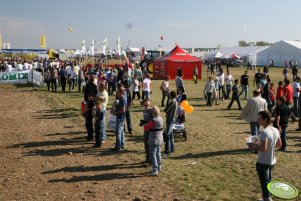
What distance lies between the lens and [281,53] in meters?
61.4

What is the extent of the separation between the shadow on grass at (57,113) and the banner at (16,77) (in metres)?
14.2

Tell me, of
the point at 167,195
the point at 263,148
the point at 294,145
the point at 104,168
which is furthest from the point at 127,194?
the point at 294,145

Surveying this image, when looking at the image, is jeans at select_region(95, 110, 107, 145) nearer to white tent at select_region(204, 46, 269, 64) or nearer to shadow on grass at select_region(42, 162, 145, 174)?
shadow on grass at select_region(42, 162, 145, 174)

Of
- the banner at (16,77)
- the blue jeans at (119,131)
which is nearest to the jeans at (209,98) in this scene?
the blue jeans at (119,131)

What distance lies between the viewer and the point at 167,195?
6.95 metres

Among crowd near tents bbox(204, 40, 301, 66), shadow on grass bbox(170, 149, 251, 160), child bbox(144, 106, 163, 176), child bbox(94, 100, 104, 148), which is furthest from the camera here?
crowd near tents bbox(204, 40, 301, 66)

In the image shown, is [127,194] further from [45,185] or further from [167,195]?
[45,185]

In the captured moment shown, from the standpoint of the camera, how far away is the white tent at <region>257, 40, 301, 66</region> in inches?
2333

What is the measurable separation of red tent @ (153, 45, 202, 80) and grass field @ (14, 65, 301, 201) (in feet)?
59.8

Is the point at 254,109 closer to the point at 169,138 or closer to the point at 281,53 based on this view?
the point at 169,138

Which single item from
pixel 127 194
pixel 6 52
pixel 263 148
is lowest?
pixel 127 194

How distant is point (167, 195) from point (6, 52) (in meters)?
84.6

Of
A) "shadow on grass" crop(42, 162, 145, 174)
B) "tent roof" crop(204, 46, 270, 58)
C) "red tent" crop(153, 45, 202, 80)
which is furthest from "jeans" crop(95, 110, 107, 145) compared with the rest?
"tent roof" crop(204, 46, 270, 58)

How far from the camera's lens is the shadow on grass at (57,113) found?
1532cm
